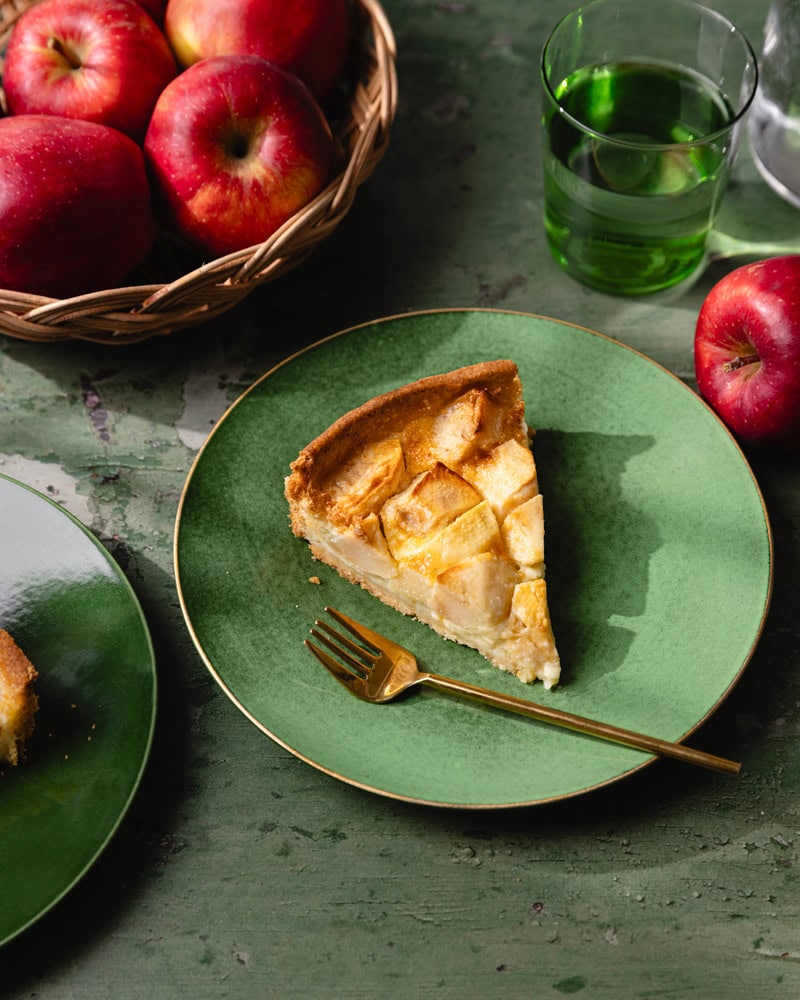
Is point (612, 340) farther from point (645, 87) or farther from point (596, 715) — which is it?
point (596, 715)

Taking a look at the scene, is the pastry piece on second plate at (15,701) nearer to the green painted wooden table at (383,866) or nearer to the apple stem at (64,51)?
the green painted wooden table at (383,866)

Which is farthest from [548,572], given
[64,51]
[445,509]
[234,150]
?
[64,51]

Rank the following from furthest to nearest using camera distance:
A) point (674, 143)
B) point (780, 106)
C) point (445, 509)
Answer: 1. point (780, 106)
2. point (674, 143)
3. point (445, 509)

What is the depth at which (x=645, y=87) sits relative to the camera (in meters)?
1.69

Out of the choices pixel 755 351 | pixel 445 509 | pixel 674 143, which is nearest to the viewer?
pixel 445 509

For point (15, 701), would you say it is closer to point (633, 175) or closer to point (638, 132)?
point (633, 175)

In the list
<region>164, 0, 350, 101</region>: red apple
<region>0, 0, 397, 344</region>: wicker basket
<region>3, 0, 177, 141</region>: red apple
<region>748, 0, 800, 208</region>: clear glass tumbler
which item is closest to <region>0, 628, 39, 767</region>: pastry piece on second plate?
<region>0, 0, 397, 344</region>: wicker basket

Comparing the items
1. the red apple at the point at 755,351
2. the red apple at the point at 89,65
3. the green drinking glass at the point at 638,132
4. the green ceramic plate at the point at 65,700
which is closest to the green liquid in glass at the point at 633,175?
the green drinking glass at the point at 638,132

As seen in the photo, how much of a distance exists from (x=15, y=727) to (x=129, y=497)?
1.35ft

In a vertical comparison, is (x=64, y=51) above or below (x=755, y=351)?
above

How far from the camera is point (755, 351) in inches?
59.4

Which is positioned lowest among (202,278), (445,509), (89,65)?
(445,509)

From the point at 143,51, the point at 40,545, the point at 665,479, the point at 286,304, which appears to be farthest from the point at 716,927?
the point at 143,51

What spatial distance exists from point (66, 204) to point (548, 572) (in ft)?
2.70
